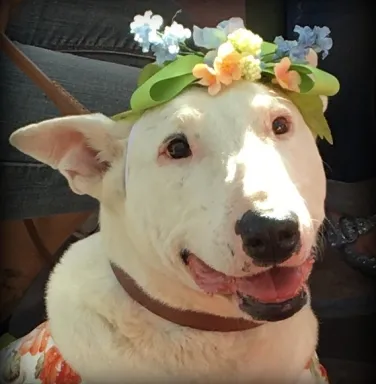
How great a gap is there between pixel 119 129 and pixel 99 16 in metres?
0.61

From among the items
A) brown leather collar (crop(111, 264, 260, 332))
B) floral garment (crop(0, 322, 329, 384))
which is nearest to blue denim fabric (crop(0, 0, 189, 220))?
floral garment (crop(0, 322, 329, 384))

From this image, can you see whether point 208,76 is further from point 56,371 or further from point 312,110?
point 56,371

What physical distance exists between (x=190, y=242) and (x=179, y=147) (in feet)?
0.49

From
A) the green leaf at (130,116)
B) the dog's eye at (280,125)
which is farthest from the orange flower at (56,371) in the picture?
the dog's eye at (280,125)

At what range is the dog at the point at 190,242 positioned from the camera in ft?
3.21

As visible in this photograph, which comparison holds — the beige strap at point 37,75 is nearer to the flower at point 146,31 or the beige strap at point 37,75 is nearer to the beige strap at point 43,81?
the beige strap at point 43,81

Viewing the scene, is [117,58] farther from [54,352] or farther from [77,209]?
[54,352]

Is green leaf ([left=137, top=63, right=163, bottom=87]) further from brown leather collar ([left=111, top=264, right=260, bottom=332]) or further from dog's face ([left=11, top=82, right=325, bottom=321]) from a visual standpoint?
brown leather collar ([left=111, top=264, right=260, bottom=332])

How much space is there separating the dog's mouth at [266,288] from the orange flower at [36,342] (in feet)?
1.34

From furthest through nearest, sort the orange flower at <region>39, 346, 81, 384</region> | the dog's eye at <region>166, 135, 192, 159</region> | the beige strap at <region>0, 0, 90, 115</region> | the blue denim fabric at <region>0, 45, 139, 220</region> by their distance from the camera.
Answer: the blue denim fabric at <region>0, 45, 139, 220</region>, the beige strap at <region>0, 0, 90, 115</region>, the orange flower at <region>39, 346, 81, 384</region>, the dog's eye at <region>166, 135, 192, 159</region>

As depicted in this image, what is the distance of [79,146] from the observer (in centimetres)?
120

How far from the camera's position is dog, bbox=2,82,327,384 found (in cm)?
98

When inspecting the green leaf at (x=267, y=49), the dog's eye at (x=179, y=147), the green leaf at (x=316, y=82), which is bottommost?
the dog's eye at (x=179, y=147)

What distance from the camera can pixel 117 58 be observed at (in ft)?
5.46
